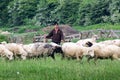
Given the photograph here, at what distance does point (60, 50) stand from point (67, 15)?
120 feet

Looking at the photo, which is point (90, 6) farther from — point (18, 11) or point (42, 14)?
point (18, 11)

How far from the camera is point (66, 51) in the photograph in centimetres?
2062

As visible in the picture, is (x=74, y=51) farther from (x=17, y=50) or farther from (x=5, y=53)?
(x=5, y=53)

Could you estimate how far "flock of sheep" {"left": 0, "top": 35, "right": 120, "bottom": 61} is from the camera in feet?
62.5

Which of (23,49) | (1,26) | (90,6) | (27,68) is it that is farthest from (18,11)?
(27,68)

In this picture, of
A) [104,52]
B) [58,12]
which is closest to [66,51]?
[104,52]

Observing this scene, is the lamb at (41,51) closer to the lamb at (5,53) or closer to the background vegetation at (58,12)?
the lamb at (5,53)

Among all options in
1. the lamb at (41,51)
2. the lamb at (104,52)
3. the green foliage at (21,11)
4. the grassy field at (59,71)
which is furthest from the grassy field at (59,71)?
the green foliage at (21,11)

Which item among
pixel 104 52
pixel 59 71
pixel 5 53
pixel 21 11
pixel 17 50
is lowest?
pixel 21 11

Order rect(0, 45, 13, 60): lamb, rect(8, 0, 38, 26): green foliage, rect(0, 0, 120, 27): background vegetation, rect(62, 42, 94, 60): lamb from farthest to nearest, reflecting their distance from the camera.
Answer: rect(8, 0, 38, 26): green foliage, rect(0, 0, 120, 27): background vegetation, rect(0, 45, 13, 60): lamb, rect(62, 42, 94, 60): lamb

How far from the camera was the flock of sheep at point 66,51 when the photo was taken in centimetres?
1906

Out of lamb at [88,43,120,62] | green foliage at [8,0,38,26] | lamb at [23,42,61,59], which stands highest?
lamb at [88,43,120,62]

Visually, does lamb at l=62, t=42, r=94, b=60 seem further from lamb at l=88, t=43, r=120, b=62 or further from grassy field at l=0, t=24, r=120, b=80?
grassy field at l=0, t=24, r=120, b=80

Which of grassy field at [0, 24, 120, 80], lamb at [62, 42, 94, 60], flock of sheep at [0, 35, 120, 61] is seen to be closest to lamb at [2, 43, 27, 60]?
flock of sheep at [0, 35, 120, 61]
